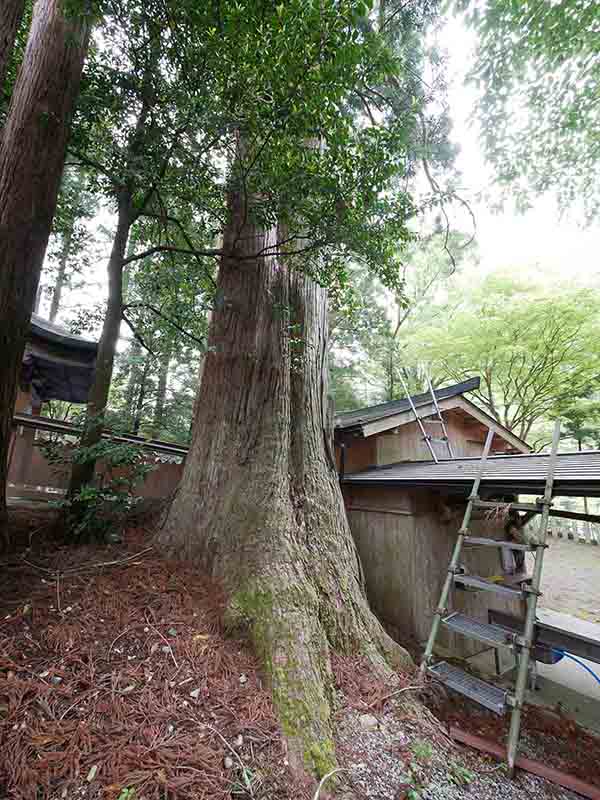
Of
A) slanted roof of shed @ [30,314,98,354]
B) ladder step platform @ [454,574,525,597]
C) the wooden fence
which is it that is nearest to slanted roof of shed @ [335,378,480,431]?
the wooden fence

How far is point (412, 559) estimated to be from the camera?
203 inches

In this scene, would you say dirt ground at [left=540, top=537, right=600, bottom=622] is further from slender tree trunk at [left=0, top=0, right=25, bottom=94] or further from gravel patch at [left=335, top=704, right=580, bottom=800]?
slender tree trunk at [left=0, top=0, right=25, bottom=94]

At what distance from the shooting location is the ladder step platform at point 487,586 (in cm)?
302

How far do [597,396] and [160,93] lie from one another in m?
A: 12.9

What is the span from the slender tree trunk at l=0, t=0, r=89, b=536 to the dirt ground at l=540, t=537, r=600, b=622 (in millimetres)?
10153

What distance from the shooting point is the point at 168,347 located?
18.6 feet

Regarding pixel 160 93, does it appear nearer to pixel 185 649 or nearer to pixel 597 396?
pixel 185 649

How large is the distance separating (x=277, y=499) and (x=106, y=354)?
234 cm

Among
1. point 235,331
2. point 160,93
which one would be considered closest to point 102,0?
point 160,93

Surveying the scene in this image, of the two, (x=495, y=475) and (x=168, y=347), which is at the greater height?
(x=168, y=347)

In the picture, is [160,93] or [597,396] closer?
[160,93]

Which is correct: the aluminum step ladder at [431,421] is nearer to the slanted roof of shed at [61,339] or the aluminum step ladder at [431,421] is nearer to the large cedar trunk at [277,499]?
the large cedar trunk at [277,499]

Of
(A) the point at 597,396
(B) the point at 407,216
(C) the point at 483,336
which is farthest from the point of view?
(A) the point at 597,396

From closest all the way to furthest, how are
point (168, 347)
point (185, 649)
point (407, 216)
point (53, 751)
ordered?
1. point (53, 751)
2. point (185, 649)
3. point (407, 216)
4. point (168, 347)
